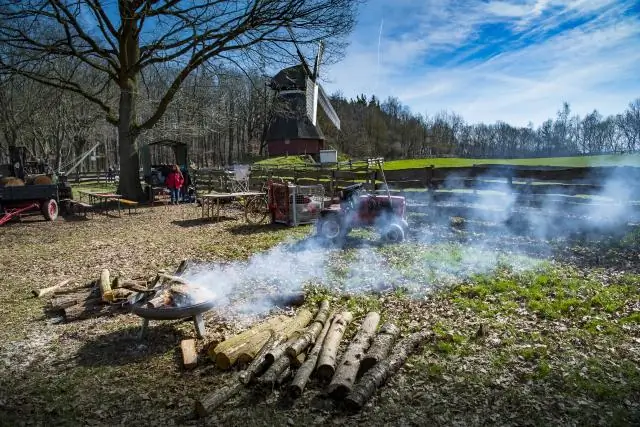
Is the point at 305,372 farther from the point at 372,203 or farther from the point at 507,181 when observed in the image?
the point at 507,181

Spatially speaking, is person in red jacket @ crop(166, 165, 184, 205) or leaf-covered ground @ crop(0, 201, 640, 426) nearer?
leaf-covered ground @ crop(0, 201, 640, 426)

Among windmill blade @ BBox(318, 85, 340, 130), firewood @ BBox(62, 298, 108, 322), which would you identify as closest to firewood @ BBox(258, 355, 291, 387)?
firewood @ BBox(62, 298, 108, 322)

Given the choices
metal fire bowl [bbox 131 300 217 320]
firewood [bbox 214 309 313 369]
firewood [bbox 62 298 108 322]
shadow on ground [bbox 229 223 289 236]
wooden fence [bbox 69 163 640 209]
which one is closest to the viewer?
firewood [bbox 214 309 313 369]

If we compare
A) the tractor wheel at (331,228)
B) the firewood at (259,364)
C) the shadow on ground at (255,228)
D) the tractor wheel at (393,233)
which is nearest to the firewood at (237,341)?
the firewood at (259,364)

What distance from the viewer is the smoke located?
22.6ft

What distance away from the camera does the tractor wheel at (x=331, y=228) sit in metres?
9.91

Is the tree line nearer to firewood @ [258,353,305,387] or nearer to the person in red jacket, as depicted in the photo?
the person in red jacket

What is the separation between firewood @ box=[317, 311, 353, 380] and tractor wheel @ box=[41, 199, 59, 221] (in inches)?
533

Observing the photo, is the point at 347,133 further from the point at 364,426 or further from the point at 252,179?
the point at 364,426

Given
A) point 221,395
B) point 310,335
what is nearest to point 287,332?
point 310,335

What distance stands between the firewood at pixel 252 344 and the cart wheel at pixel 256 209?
28.8 ft

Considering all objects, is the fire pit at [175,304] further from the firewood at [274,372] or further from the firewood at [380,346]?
the firewood at [380,346]

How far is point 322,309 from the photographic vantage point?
5.57 m

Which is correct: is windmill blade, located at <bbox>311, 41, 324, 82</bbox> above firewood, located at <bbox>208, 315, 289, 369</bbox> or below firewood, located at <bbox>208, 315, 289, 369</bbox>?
above
